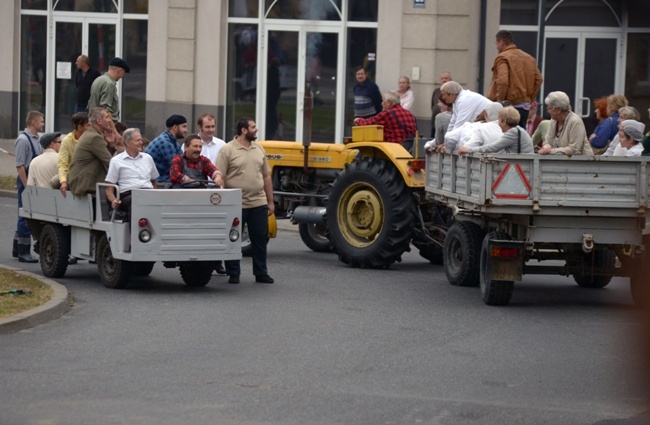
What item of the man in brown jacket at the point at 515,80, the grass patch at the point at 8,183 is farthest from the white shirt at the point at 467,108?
the grass patch at the point at 8,183

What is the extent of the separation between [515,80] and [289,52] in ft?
39.8

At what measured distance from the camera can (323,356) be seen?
10289mm

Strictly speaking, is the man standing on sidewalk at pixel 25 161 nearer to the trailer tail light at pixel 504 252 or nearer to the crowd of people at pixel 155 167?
the crowd of people at pixel 155 167

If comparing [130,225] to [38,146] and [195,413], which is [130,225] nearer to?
[38,146]

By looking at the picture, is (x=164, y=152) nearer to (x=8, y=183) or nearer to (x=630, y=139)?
(x=630, y=139)

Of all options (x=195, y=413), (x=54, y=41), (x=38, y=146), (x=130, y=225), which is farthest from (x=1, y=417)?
(x=54, y=41)

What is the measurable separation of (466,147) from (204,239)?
8.99 ft

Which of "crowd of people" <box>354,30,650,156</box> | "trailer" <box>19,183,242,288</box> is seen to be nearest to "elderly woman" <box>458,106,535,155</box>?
"crowd of people" <box>354,30,650,156</box>

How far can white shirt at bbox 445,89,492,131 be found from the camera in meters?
15.1

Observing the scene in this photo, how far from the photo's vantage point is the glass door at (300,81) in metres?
27.0

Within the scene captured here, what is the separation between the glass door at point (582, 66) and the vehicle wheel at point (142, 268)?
1337cm

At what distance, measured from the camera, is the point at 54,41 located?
30234mm

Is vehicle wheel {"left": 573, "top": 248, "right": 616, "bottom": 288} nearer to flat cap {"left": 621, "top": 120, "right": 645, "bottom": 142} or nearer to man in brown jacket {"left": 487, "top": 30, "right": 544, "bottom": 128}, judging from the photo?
flat cap {"left": 621, "top": 120, "right": 645, "bottom": 142}

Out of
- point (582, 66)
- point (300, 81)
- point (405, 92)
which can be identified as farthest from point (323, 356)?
point (300, 81)
